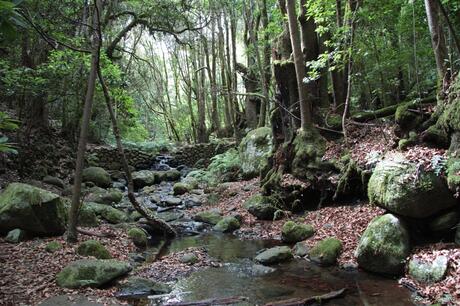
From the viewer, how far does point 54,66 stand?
10.6 meters

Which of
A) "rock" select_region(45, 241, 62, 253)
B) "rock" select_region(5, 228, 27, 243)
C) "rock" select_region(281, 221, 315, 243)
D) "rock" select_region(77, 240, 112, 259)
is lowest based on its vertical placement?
"rock" select_region(281, 221, 315, 243)

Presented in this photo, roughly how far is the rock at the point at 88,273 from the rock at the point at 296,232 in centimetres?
374

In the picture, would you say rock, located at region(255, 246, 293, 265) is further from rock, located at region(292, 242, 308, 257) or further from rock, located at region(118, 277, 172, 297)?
rock, located at region(118, 277, 172, 297)

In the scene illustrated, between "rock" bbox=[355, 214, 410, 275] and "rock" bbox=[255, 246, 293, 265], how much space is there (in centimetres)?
141

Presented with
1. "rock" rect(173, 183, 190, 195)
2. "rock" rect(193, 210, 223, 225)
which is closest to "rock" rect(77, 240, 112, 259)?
"rock" rect(193, 210, 223, 225)

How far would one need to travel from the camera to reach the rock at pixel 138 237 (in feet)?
29.3

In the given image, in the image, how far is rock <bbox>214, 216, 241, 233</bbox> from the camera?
1042 cm

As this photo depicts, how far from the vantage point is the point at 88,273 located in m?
6.05

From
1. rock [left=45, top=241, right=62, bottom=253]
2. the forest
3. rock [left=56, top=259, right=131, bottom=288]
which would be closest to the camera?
rock [left=56, top=259, right=131, bottom=288]

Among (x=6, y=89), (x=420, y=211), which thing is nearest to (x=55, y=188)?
(x=6, y=89)

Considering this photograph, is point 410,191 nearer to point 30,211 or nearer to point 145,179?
point 30,211

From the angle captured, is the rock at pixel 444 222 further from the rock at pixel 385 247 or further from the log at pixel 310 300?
the log at pixel 310 300

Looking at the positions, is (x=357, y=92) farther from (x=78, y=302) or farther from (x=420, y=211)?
(x=78, y=302)

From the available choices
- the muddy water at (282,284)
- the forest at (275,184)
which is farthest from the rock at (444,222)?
the muddy water at (282,284)
